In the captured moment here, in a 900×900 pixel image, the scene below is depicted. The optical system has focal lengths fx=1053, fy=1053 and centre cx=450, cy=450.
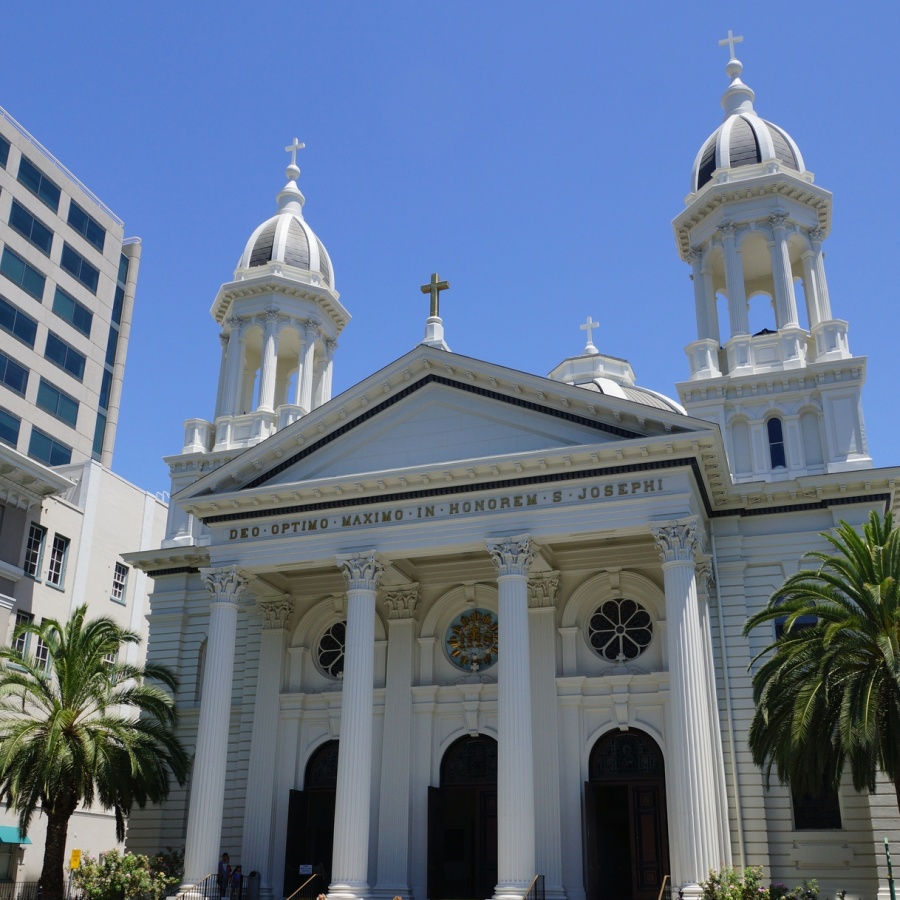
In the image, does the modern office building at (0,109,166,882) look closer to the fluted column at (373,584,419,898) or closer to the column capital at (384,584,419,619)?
the column capital at (384,584,419,619)

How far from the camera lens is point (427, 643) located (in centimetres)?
3119

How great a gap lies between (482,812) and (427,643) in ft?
16.5

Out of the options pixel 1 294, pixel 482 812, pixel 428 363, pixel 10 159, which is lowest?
pixel 482 812

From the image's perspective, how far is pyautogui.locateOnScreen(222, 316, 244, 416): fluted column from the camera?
38.3 metres

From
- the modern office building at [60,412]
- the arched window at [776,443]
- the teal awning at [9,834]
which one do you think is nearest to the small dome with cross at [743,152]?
the arched window at [776,443]

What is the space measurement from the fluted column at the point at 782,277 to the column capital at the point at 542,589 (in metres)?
11.3

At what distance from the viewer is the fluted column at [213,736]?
2619 cm

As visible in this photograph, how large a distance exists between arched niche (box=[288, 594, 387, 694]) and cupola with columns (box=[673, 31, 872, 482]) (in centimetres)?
1253

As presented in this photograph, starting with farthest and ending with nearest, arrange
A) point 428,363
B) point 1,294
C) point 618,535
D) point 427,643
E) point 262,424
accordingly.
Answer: point 1,294 → point 262,424 → point 427,643 → point 428,363 → point 618,535

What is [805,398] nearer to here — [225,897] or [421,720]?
[421,720]

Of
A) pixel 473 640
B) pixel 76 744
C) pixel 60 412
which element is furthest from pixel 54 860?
pixel 60 412

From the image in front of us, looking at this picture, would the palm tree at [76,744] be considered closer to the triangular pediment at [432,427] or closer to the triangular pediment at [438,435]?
the triangular pediment at [432,427]

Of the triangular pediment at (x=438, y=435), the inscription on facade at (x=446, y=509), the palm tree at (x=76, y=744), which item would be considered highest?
the triangular pediment at (x=438, y=435)

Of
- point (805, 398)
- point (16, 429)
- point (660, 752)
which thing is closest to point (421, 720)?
point (660, 752)
